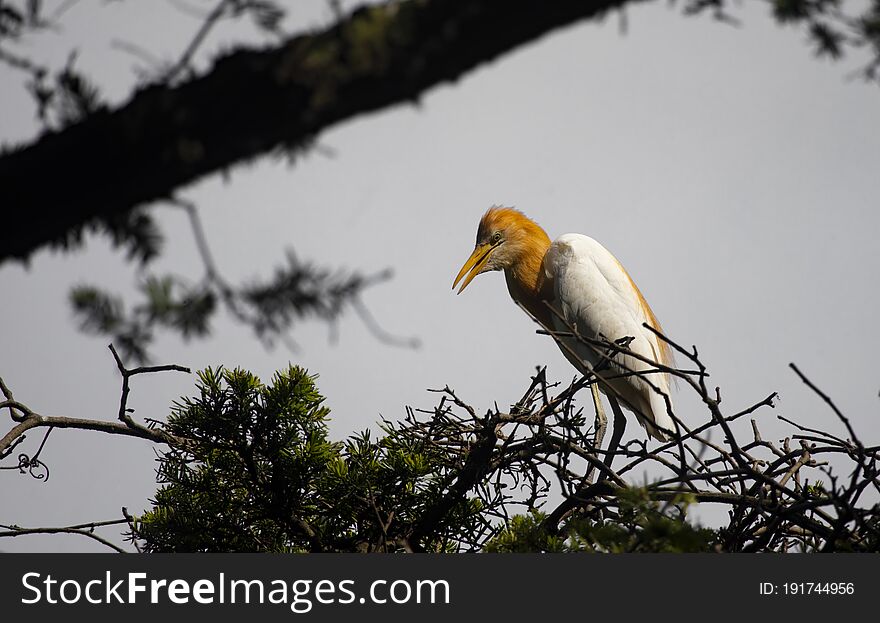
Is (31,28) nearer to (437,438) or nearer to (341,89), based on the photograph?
(341,89)

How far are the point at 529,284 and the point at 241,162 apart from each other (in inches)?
164

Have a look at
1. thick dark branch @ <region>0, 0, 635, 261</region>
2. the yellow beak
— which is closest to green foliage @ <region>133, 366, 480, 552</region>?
Result: thick dark branch @ <region>0, 0, 635, 261</region>

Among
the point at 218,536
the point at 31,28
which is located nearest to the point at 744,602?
the point at 218,536

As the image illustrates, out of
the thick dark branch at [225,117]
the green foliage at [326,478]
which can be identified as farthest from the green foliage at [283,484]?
the thick dark branch at [225,117]

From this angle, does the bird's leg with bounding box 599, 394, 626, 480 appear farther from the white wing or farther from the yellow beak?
the yellow beak

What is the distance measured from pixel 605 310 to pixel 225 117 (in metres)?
3.95

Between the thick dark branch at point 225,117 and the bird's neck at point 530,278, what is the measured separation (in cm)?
408

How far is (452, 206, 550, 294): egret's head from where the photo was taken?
5254 millimetres

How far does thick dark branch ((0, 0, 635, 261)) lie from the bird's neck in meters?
4.08

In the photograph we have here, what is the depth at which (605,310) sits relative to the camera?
489cm

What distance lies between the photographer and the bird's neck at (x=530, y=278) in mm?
5211

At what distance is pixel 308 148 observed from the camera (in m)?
1.20

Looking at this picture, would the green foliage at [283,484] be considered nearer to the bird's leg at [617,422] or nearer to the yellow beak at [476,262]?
the bird's leg at [617,422]

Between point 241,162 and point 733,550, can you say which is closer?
point 241,162
